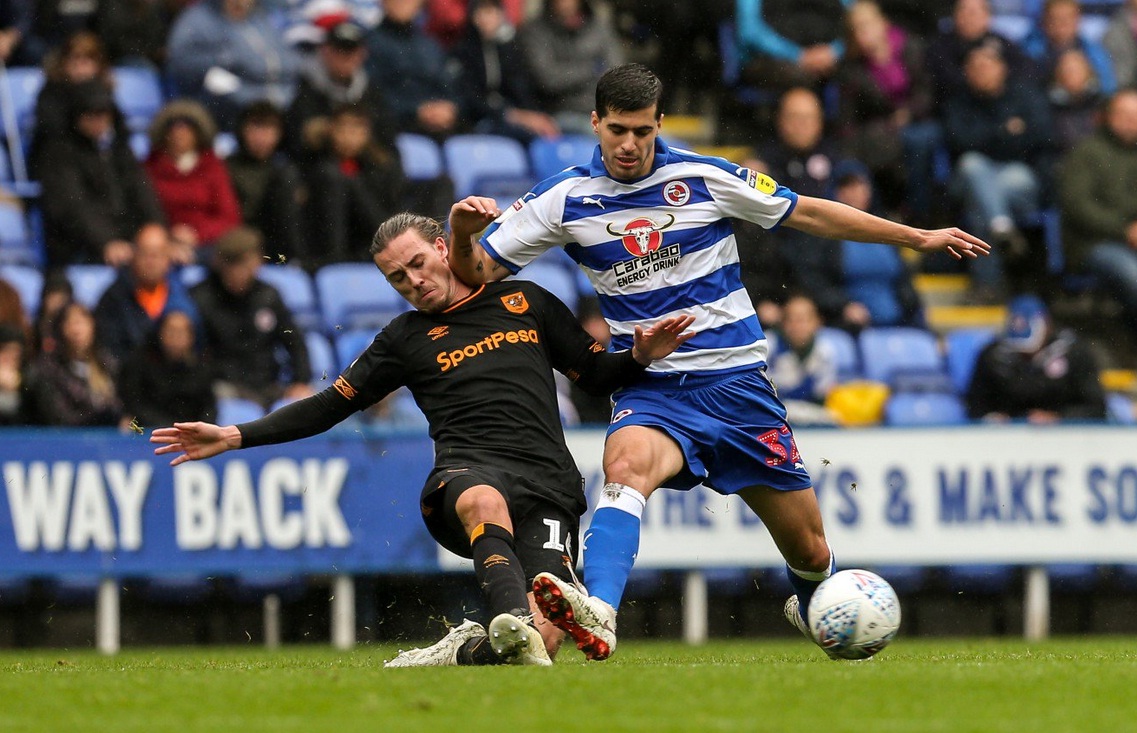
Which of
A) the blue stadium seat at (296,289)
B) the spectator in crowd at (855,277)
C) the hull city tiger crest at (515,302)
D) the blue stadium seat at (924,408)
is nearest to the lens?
the hull city tiger crest at (515,302)

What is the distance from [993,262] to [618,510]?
8845 mm

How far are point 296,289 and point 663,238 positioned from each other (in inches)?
235

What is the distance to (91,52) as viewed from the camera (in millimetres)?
13047

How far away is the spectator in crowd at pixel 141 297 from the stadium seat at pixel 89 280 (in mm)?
293

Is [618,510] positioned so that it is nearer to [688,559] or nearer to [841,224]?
[841,224]

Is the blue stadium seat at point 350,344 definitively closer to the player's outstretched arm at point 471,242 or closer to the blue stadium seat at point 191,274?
the blue stadium seat at point 191,274

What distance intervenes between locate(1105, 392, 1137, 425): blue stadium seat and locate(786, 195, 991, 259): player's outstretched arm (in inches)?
246

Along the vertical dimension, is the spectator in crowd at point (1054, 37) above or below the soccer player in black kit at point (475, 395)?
above

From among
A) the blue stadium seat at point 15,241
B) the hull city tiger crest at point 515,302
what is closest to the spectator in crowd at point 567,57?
the blue stadium seat at point 15,241

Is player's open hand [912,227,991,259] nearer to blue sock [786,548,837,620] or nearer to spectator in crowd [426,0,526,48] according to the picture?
blue sock [786,548,837,620]

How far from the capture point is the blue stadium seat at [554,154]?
14.2m

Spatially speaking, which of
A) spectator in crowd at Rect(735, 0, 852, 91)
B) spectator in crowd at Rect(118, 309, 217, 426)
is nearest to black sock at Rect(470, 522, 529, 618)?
spectator in crowd at Rect(118, 309, 217, 426)

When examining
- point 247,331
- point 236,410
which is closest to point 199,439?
point 236,410

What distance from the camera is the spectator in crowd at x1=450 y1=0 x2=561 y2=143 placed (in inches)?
571
